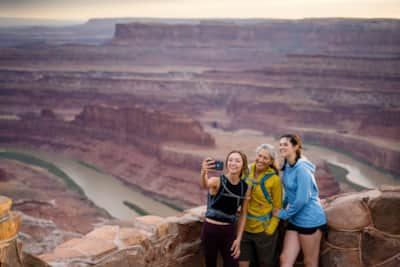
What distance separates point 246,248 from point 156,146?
26.5 m

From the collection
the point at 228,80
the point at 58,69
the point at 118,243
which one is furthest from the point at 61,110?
the point at 118,243

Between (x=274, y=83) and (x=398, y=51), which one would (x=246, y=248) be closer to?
(x=274, y=83)

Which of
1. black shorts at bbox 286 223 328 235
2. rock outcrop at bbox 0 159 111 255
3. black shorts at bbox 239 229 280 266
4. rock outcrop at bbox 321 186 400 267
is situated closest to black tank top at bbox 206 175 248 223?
black shorts at bbox 239 229 280 266

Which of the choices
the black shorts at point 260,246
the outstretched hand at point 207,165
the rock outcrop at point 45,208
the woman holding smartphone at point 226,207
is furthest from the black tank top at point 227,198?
the rock outcrop at point 45,208

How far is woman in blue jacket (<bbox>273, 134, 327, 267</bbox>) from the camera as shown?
3.54 m

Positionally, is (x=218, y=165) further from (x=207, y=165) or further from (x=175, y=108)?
(x=175, y=108)

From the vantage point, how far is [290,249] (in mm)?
3631

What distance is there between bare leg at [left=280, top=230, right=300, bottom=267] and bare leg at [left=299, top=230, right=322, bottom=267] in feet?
0.13

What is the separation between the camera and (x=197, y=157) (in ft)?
90.5

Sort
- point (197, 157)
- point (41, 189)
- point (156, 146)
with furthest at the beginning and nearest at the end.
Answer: point (156, 146)
point (197, 157)
point (41, 189)

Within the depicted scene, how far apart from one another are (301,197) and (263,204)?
0.27m

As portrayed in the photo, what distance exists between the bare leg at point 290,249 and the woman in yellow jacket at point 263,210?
0.08 m

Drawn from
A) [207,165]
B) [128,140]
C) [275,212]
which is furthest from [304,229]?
[128,140]

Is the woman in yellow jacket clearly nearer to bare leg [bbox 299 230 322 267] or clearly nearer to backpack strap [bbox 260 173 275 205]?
backpack strap [bbox 260 173 275 205]
